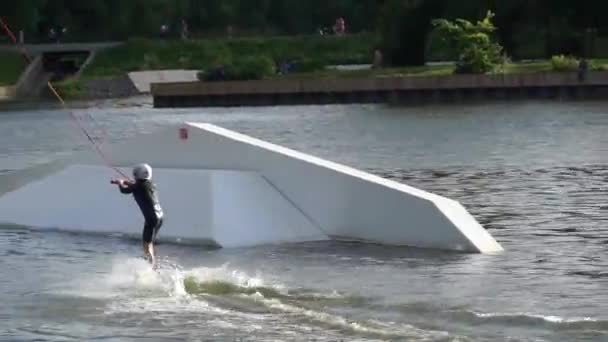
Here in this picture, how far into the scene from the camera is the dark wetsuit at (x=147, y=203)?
1998 cm

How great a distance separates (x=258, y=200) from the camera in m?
23.4

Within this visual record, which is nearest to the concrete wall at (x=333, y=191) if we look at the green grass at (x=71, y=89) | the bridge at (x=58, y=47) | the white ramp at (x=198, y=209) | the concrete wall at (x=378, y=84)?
the white ramp at (x=198, y=209)

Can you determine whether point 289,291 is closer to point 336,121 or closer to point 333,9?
point 336,121

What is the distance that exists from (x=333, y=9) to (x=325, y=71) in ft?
94.3

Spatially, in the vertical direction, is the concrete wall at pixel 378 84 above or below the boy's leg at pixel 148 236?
below

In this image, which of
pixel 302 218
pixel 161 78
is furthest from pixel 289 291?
pixel 161 78

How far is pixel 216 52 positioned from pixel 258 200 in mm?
66498

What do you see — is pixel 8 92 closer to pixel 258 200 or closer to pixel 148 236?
pixel 258 200

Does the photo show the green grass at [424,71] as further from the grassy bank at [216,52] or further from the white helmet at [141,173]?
the white helmet at [141,173]

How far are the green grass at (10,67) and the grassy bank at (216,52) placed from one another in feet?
12.3

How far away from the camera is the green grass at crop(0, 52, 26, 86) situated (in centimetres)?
8612

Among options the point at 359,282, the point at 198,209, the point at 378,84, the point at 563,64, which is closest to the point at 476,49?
the point at 563,64

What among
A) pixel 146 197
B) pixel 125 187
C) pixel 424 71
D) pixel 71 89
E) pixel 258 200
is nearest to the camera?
pixel 125 187

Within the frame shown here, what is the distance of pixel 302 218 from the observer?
23.7m
